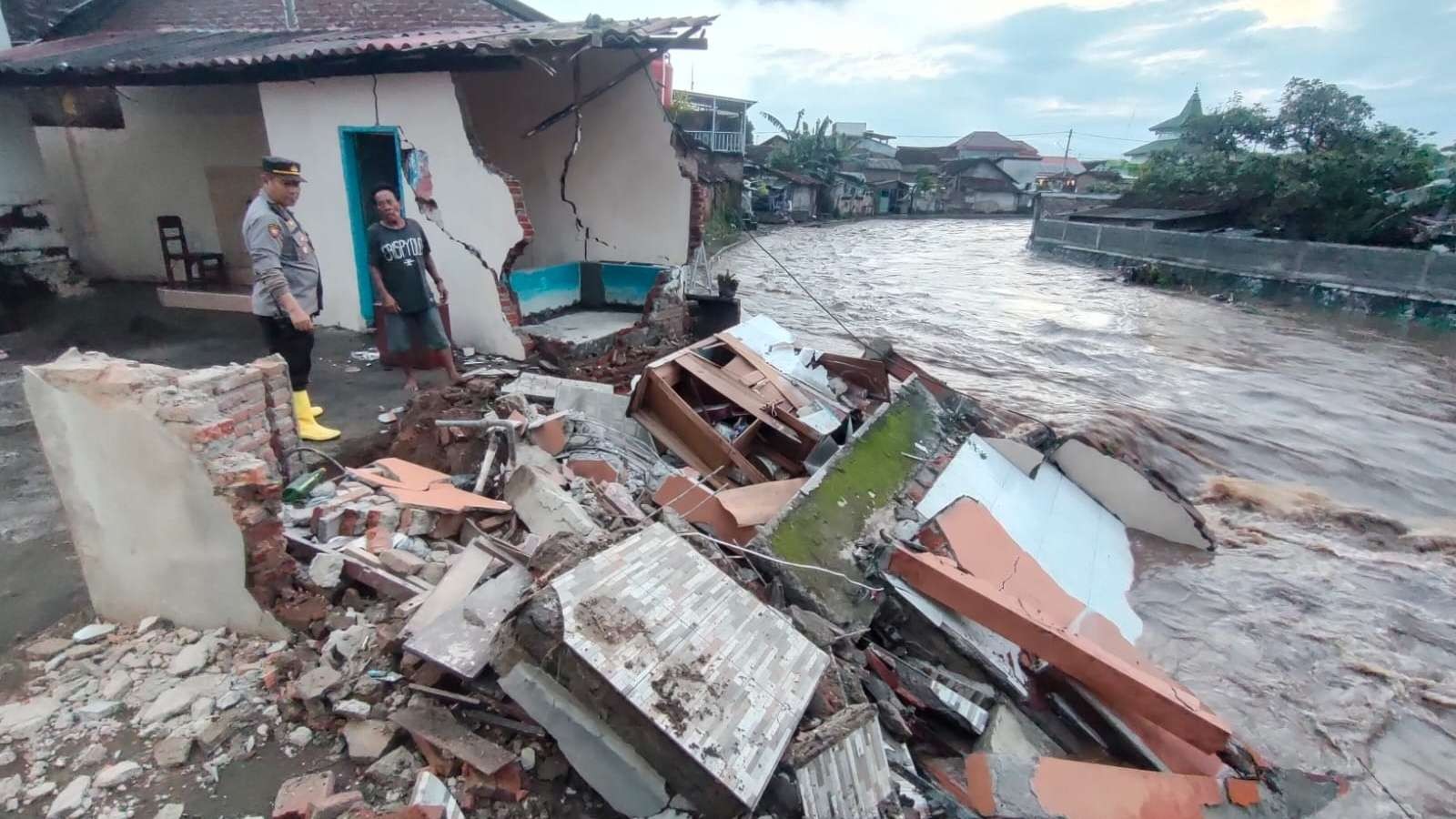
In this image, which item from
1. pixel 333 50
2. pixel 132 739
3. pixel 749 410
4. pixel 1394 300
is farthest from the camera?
pixel 1394 300

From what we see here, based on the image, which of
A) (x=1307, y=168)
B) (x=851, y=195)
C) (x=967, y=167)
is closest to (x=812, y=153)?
(x=851, y=195)

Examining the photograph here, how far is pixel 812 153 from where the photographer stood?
1570 inches

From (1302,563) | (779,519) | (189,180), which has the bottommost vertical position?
(1302,563)

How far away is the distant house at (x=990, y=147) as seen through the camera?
60656 millimetres

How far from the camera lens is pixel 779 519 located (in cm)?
364

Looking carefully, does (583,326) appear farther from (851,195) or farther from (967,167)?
(967,167)

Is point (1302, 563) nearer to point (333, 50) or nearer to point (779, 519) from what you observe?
point (779, 519)

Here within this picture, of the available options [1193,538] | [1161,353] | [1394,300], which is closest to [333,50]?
[1193,538]

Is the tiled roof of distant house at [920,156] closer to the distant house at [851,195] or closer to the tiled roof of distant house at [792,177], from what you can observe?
the distant house at [851,195]

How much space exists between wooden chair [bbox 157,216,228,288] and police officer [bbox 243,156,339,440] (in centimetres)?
593

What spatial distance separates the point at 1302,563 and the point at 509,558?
19.7ft

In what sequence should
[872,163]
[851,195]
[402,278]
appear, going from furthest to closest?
[872,163], [851,195], [402,278]

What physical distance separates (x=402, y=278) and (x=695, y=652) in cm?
416

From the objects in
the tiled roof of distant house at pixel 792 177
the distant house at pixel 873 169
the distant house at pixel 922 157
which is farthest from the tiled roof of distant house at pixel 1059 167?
the tiled roof of distant house at pixel 792 177
